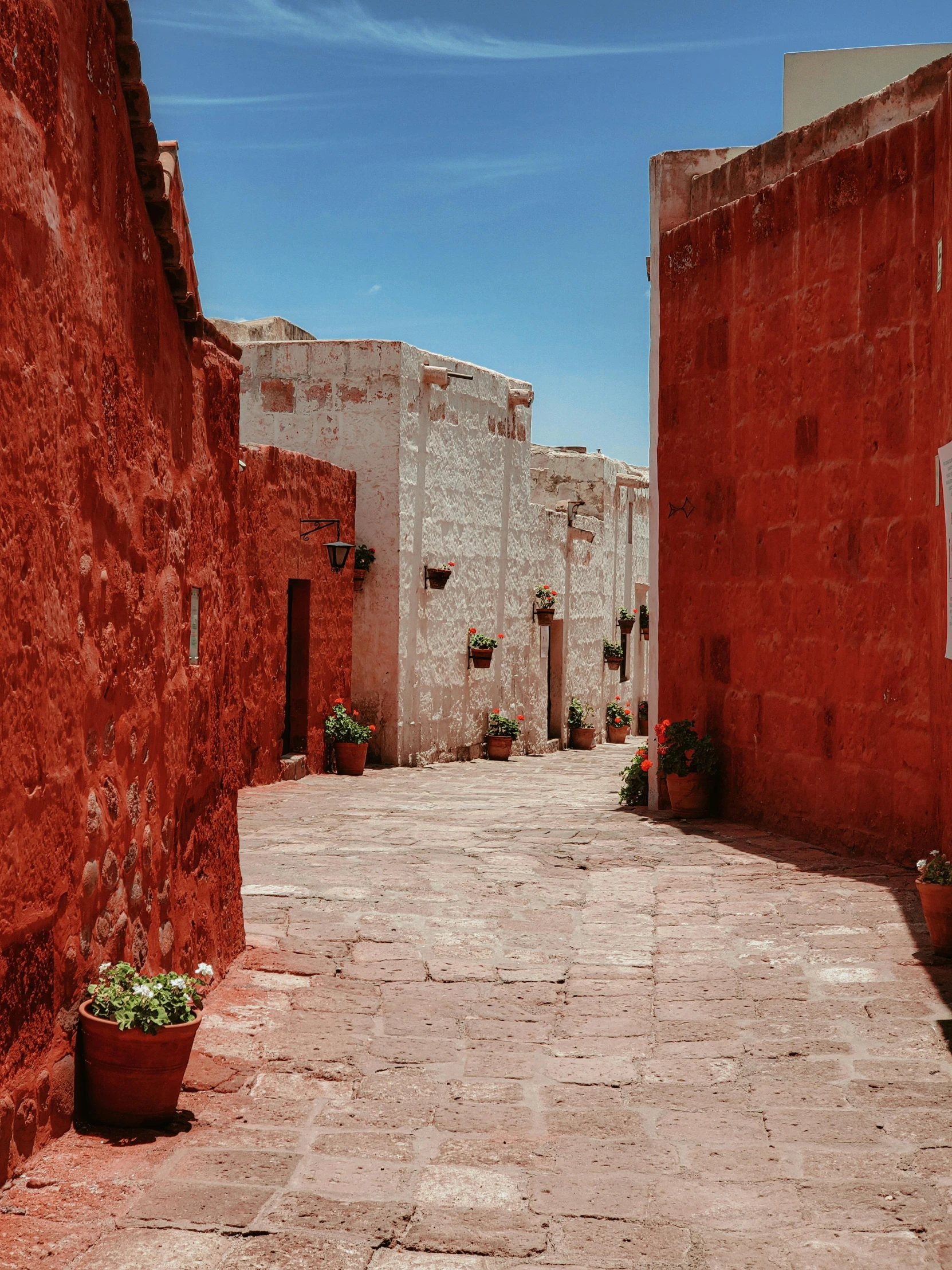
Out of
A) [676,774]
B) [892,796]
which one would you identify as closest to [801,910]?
[892,796]

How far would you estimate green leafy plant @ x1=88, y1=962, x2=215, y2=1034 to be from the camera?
3.59m

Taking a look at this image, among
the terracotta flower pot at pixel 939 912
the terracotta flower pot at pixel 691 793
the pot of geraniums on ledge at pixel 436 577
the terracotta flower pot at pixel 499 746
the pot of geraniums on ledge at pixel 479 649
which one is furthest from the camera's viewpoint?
the terracotta flower pot at pixel 499 746

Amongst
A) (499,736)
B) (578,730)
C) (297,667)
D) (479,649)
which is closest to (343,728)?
(297,667)

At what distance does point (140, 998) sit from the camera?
11.9 feet

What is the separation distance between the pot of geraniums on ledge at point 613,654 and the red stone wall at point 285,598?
28.5ft

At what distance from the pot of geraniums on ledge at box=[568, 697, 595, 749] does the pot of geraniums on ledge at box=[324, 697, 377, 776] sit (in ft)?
23.5

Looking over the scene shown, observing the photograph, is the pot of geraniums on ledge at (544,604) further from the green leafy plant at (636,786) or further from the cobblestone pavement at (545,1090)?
the cobblestone pavement at (545,1090)

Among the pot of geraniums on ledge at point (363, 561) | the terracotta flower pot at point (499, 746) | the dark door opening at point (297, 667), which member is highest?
the pot of geraniums on ledge at point (363, 561)

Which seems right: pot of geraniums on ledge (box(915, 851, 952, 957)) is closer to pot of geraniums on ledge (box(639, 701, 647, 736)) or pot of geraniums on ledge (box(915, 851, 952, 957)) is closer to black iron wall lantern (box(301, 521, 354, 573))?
black iron wall lantern (box(301, 521, 354, 573))

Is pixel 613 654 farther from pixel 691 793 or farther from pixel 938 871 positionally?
pixel 938 871

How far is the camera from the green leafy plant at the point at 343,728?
14.1 m

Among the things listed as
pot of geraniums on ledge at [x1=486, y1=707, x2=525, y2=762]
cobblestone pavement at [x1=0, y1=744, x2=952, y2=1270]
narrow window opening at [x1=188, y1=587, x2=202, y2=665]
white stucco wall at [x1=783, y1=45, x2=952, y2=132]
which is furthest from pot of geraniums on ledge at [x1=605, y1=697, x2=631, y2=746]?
narrow window opening at [x1=188, y1=587, x2=202, y2=665]

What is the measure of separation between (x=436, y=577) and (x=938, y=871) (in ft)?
34.8

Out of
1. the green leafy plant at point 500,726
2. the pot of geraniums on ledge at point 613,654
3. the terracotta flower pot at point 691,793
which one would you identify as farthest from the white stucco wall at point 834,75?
the pot of geraniums on ledge at point 613,654
